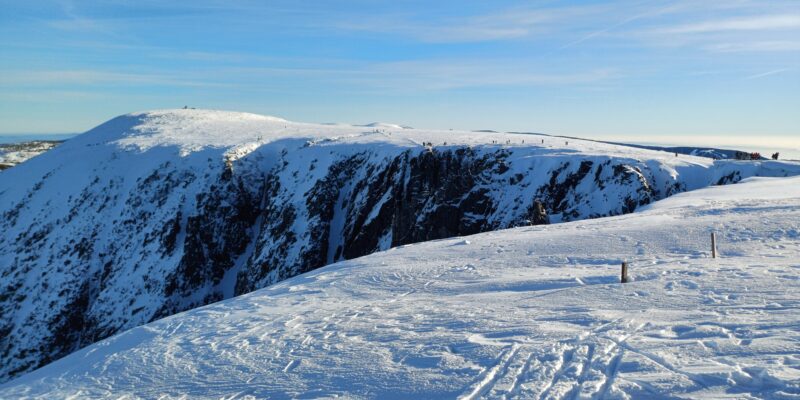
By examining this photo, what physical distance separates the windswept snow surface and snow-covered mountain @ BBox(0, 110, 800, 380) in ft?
48.6

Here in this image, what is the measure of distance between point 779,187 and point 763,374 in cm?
2500

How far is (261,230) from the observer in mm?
49344

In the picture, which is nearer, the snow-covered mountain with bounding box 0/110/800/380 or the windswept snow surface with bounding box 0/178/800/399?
the windswept snow surface with bounding box 0/178/800/399

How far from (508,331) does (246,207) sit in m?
45.6

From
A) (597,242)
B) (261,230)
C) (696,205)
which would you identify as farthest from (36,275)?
(696,205)

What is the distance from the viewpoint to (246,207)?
170ft

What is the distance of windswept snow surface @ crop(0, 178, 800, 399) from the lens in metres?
7.74

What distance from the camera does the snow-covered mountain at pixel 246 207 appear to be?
3650cm

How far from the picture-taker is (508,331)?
33.1ft

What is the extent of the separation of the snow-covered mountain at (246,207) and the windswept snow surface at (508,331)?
14.8 m

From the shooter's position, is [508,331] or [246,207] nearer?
[508,331]

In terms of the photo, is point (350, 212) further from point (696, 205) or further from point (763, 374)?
point (763, 374)

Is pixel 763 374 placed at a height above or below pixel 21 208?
above

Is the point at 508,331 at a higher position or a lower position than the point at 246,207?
higher
